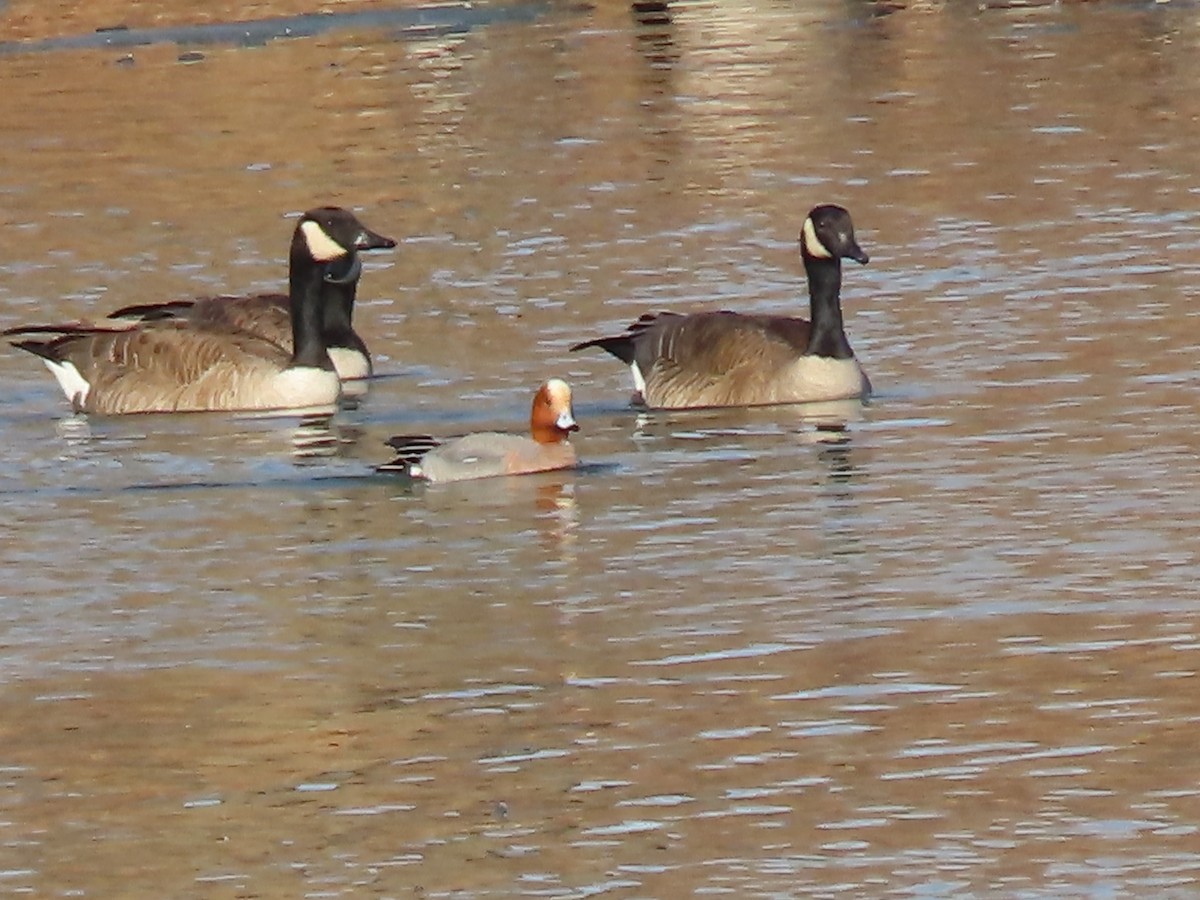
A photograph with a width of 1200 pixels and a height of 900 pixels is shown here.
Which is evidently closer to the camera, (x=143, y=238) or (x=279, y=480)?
(x=279, y=480)

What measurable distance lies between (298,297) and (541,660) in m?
7.35

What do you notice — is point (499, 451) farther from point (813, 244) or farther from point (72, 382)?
point (72, 382)

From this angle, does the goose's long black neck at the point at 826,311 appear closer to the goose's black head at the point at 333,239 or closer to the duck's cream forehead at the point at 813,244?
the duck's cream forehead at the point at 813,244

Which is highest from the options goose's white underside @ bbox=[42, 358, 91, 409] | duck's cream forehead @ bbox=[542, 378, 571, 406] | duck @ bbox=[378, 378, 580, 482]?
duck's cream forehead @ bbox=[542, 378, 571, 406]

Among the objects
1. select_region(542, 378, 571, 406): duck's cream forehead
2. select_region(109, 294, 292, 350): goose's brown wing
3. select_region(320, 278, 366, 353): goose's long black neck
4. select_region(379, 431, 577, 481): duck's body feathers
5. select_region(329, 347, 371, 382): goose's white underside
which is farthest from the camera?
select_region(109, 294, 292, 350): goose's brown wing

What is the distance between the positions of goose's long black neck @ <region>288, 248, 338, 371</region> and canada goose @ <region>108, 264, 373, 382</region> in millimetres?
230

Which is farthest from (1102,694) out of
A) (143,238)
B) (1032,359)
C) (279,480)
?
(143,238)

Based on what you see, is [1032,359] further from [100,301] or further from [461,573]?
[100,301]

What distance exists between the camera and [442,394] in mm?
16438

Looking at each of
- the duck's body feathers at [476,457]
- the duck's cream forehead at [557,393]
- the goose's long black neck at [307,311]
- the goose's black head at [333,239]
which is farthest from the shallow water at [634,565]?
the goose's black head at [333,239]

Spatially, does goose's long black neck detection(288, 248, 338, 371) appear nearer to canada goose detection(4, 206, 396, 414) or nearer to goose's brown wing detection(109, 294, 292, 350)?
canada goose detection(4, 206, 396, 414)

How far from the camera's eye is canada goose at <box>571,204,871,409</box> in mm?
15719

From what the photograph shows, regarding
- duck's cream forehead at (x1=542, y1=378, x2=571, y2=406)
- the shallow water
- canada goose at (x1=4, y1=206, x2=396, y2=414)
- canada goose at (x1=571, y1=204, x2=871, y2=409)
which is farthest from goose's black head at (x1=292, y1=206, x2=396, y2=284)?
duck's cream forehead at (x1=542, y1=378, x2=571, y2=406)

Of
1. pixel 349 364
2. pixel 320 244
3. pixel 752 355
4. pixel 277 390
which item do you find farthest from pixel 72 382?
pixel 752 355
